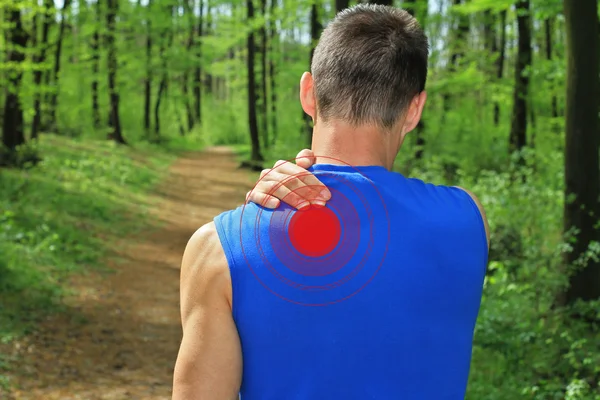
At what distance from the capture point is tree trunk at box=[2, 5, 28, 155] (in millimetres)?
12484

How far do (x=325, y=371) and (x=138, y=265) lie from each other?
9.39 meters

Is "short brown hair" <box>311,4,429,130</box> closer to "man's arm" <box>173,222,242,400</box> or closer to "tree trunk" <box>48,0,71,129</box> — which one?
"man's arm" <box>173,222,242,400</box>

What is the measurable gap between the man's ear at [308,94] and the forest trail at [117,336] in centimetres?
508

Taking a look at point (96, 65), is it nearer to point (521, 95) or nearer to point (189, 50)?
point (189, 50)

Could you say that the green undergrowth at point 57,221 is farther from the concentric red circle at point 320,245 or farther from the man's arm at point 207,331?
the concentric red circle at point 320,245

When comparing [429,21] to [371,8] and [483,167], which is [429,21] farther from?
[371,8]

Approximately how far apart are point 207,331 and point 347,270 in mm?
368

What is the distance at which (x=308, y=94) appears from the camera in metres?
1.65

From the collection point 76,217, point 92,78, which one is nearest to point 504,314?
point 76,217

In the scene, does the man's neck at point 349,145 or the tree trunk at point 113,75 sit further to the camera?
the tree trunk at point 113,75

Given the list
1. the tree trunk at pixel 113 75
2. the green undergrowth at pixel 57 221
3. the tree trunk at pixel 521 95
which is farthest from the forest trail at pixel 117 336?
the tree trunk at pixel 113 75

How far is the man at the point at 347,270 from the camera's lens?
142 cm

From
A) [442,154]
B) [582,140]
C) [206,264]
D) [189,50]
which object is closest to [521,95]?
[442,154]

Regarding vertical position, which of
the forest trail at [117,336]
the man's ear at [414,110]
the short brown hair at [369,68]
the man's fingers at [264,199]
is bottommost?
the forest trail at [117,336]
